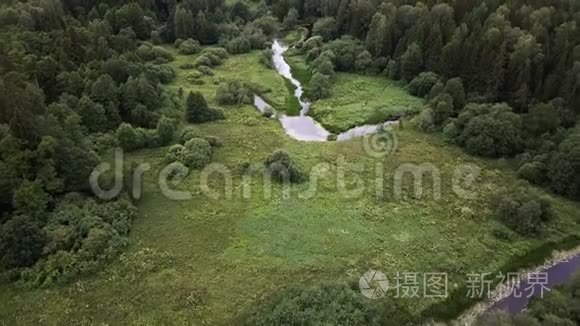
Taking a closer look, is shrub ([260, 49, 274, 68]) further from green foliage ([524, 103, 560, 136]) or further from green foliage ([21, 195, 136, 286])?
green foliage ([21, 195, 136, 286])

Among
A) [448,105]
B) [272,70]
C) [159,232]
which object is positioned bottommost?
[159,232]

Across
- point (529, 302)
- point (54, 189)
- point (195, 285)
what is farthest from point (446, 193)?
point (54, 189)

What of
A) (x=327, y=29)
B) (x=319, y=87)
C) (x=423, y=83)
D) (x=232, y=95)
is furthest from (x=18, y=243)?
(x=327, y=29)

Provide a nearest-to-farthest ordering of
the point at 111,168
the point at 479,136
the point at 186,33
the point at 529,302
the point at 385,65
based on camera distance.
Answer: the point at 529,302, the point at 111,168, the point at 479,136, the point at 385,65, the point at 186,33

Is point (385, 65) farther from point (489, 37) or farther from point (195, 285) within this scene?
point (195, 285)

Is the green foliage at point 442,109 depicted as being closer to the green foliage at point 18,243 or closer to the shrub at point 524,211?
the shrub at point 524,211

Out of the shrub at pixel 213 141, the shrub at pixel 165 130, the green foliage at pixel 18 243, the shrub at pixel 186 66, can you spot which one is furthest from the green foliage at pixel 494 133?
the green foliage at pixel 18 243
